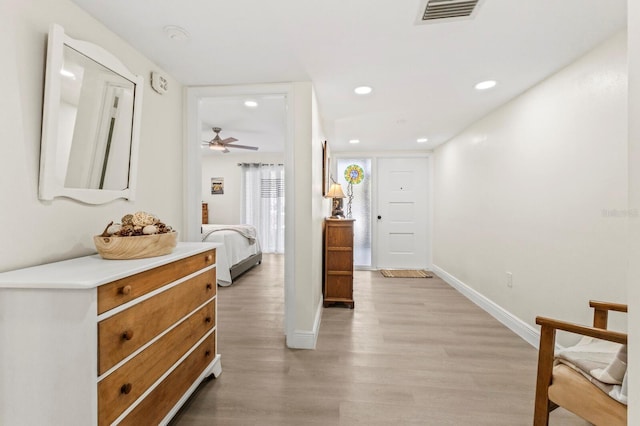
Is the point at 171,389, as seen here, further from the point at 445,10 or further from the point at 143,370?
the point at 445,10

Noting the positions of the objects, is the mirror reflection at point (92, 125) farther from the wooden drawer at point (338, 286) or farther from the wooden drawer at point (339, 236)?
the wooden drawer at point (338, 286)

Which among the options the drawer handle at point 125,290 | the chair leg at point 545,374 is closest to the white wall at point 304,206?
the drawer handle at point 125,290

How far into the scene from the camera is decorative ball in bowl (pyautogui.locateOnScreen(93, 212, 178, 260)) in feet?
4.16

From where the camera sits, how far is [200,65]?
2.04 metres

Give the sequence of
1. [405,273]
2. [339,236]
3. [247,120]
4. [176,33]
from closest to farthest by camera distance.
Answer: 1. [176,33]
2. [339,236]
3. [247,120]
4. [405,273]

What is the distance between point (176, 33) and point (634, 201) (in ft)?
7.25

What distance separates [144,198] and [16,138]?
31.9 inches

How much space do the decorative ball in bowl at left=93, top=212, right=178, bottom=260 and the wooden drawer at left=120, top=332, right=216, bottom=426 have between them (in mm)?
643

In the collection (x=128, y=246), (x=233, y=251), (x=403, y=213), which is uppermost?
(x=403, y=213)

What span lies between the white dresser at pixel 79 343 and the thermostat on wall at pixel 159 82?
1.39m

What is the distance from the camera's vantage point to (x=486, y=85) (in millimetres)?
2373

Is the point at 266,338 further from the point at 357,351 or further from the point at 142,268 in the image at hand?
the point at 142,268

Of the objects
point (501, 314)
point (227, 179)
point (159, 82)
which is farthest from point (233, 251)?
point (501, 314)

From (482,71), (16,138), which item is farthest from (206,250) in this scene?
(482,71)
